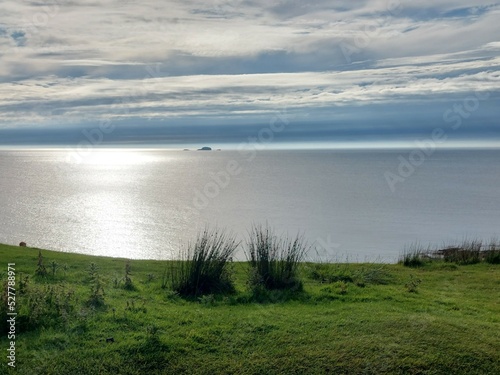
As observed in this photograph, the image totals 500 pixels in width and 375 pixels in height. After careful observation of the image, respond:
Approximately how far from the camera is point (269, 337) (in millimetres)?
7473

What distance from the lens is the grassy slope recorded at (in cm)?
675

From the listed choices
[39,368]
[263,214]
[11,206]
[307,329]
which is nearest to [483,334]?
[307,329]

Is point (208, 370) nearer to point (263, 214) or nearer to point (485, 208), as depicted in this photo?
point (263, 214)

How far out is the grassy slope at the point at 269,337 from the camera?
6754mm

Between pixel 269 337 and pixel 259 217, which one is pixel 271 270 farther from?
pixel 259 217

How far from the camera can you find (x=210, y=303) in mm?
9102

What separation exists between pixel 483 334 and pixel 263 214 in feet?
147

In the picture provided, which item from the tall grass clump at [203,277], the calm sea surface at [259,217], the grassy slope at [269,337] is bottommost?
the grassy slope at [269,337]

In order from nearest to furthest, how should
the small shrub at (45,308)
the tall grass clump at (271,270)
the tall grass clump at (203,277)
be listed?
the small shrub at (45,308) → the tall grass clump at (203,277) → the tall grass clump at (271,270)
